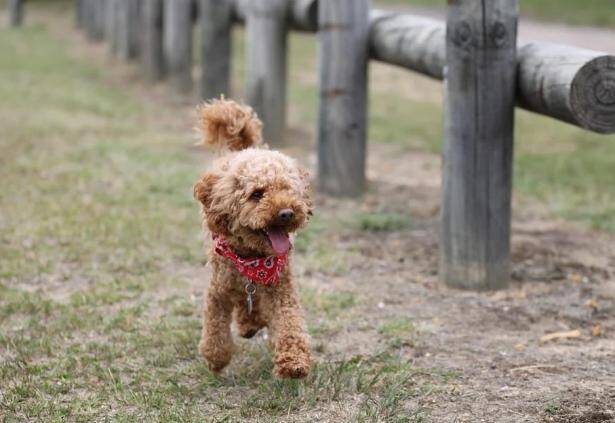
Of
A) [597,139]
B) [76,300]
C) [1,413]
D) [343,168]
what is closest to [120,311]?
[76,300]

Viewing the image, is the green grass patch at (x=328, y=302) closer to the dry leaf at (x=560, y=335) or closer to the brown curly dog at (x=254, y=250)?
the brown curly dog at (x=254, y=250)

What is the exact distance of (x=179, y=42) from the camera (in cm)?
1199

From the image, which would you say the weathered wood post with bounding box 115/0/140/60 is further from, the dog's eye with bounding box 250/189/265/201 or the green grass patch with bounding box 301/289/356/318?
the dog's eye with bounding box 250/189/265/201

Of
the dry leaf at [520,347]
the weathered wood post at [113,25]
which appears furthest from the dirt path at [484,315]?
the weathered wood post at [113,25]

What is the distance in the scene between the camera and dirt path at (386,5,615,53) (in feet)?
38.7

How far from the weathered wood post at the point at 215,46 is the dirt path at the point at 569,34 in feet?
11.1

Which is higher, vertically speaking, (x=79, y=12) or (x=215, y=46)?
(x=215, y=46)

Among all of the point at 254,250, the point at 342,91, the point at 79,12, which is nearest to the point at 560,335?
the point at 254,250

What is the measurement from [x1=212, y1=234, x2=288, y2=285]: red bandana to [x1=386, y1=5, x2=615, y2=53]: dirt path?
8117 mm

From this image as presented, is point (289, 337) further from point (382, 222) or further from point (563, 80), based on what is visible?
point (382, 222)

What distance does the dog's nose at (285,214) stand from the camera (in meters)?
3.53

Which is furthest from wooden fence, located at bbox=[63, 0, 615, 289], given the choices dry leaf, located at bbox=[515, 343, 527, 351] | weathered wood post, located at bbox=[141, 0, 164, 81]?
weathered wood post, located at bbox=[141, 0, 164, 81]

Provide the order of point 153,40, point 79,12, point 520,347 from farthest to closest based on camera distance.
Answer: point 79,12 < point 153,40 < point 520,347

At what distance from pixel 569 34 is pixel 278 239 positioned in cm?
1047
